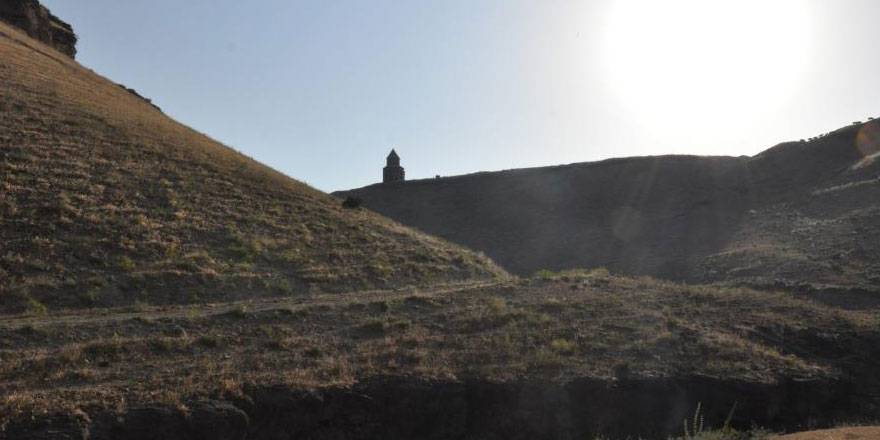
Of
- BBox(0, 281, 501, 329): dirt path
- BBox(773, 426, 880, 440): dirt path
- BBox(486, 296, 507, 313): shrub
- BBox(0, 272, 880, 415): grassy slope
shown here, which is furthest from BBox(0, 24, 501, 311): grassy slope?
BBox(773, 426, 880, 440): dirt path

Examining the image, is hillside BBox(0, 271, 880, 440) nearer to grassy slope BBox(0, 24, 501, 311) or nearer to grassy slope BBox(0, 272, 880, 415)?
grassy slope BBox(0, 272, 880, 415)

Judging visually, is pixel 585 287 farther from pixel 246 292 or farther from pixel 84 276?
pixel 84 276

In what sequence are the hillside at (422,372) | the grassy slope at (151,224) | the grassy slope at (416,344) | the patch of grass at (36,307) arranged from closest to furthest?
1. the hillside at (422,372)
2. the grassy slope at (416,344)
3. the patch of grass at (36,307)
4. the grassy slope at (151,224)

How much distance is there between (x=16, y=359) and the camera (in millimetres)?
9875

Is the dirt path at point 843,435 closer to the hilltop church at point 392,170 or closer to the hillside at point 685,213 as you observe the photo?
the hillside at point 685,213

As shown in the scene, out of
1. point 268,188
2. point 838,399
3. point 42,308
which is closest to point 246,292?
point 42,308

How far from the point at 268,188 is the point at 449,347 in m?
18.1

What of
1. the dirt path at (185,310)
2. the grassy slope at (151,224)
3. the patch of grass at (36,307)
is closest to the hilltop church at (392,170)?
the grassy slope at (151,224)

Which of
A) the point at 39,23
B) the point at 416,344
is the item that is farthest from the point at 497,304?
the point at 39,23

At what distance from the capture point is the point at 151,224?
1967cm

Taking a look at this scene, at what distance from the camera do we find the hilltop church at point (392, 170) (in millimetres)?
59938

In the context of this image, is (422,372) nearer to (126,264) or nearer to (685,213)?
(126,264)

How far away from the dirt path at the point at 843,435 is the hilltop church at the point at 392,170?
5149cm

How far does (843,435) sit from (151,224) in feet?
59.0
